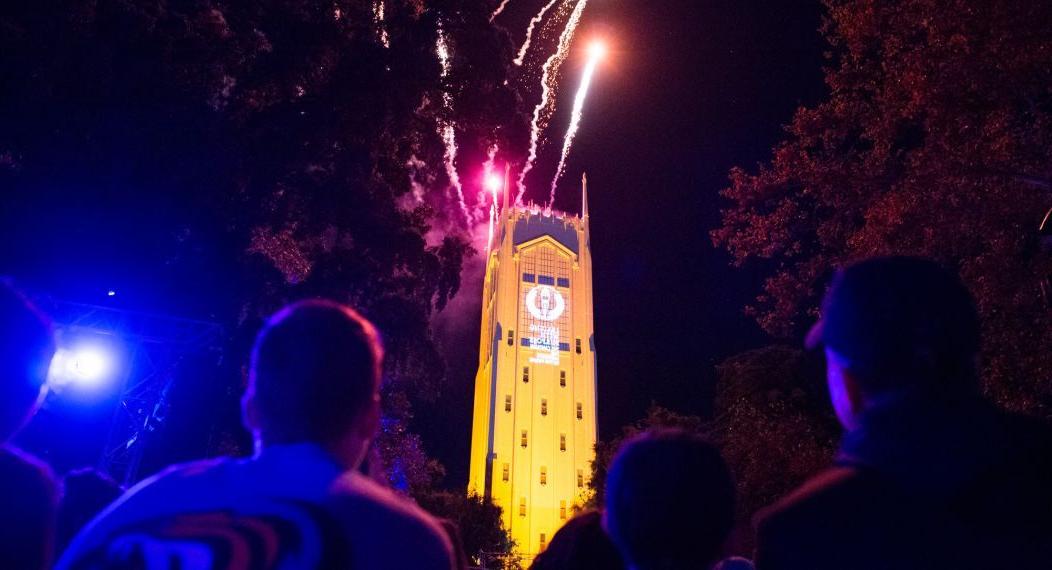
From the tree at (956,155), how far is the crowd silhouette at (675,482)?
833 centimetres

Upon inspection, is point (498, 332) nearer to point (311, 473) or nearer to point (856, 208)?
point (856, 208)

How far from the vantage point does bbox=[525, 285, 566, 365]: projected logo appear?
63.1 meters

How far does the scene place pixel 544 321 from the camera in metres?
63.7

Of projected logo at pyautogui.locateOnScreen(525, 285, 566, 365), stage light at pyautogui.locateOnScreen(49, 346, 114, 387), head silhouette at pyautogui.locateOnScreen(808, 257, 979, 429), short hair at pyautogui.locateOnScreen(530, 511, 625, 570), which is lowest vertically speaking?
short hair at pyautogui.locateOnScreen(530, 511, 625, 570)

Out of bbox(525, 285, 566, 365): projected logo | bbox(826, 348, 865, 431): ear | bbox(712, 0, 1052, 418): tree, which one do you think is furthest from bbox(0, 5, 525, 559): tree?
bbox(525, 285, 566, 365): projected logo

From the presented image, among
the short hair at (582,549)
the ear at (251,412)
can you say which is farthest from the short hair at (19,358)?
the short hair at (582,549)

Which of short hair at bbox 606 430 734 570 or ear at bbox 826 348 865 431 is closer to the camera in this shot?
ear at bbox 826 348 865 431

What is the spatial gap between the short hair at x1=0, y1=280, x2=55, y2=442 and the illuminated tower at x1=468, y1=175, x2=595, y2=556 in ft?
187

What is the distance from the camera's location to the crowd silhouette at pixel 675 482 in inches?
58.7

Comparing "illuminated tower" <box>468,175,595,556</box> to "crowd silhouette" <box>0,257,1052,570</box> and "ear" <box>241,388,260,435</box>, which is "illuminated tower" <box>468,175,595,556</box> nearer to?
"crowd silhouette" <box>0,257,1052,570</box>

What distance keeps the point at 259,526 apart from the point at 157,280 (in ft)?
35.6

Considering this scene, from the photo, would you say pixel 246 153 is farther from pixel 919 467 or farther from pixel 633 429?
pixel 633 429

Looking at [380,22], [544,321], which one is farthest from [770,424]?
[544,321]

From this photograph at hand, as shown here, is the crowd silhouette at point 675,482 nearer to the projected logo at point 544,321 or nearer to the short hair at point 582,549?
the short hair at point 582,549
